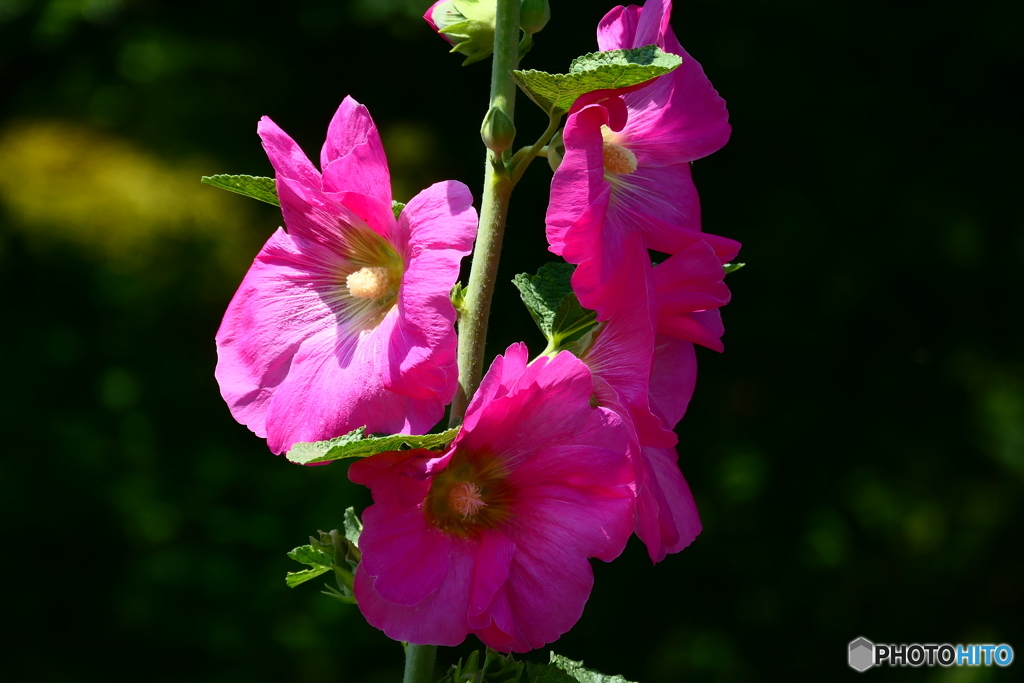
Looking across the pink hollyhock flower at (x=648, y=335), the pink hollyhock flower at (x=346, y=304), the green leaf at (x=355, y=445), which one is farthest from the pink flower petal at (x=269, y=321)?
the pink hollyhock flower at (x=648, y=335)

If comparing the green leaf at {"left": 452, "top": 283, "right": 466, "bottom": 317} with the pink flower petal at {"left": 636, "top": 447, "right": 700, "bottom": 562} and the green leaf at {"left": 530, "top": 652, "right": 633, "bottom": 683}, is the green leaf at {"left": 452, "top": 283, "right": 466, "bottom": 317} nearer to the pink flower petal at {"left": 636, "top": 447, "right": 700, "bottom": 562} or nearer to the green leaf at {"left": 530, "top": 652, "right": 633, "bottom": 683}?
the pink flower petal at {"left": 636, "top": 447, "right": 700, "bottom": 562}

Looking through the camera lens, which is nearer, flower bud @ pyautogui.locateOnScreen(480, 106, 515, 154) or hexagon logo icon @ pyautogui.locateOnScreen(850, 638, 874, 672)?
flower bud @ pyautogui.locateOnScreen(480, 106, 515, 154)

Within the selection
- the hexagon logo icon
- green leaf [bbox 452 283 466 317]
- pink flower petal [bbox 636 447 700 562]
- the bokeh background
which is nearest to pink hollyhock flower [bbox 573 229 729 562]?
pink flower petal [bbox 636 447 700 562]

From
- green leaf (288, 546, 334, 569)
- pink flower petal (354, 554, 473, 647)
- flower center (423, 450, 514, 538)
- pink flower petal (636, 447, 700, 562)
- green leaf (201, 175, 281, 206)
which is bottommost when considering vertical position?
green leaf (288, 546, 334, 569)

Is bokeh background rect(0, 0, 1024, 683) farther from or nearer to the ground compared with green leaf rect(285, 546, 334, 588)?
nearer to the ground

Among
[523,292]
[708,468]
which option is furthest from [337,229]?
[708,468]

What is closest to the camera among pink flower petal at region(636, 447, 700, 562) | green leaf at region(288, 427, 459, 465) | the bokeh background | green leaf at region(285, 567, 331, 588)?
green leaf at region(288, 427, 459, 465)

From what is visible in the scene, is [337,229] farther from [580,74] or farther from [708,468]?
[708,468]

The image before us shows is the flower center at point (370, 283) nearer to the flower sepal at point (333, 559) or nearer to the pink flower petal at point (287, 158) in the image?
the pink flower petal at point (287, 158)
